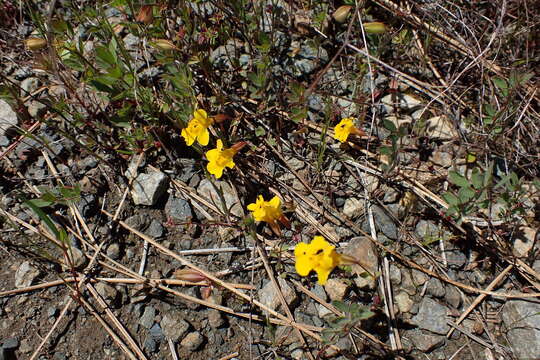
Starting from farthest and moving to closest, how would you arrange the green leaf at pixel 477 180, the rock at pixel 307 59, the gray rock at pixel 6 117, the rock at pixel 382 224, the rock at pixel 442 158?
the rock at pixel 307 59, the gray rock at pixel 6 117, the rock at pixel 442 158, the rock at pixel 382 224, the green leaf at pixel 477 180

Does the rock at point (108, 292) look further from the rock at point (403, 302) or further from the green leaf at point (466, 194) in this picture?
the green leaf at point (466, 194)

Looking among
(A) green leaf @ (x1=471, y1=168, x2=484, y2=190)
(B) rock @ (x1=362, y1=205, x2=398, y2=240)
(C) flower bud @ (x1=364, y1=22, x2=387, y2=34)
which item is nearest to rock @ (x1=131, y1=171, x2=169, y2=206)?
(B) rock @ (x1=362, y1=205, x2=398, y2=240)

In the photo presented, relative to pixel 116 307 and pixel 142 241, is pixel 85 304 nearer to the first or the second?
pixel 116 307

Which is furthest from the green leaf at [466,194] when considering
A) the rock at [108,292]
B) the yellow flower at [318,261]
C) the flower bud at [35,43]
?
the flower bud at [35,43]

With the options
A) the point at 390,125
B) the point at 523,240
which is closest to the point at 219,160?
the point at 390,125

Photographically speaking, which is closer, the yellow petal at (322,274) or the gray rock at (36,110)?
the yellow petal at (322,274)

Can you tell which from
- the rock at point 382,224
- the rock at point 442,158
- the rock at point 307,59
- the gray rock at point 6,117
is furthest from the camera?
the rock at point 307,59

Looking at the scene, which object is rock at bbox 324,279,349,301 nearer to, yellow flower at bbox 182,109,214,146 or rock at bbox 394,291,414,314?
rock at bbox 394,291,414,314
